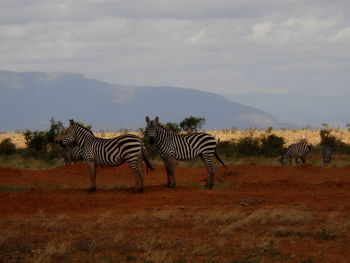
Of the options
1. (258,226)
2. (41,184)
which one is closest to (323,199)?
(258,226)

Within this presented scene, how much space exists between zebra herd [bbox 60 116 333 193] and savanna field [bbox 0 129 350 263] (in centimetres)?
82

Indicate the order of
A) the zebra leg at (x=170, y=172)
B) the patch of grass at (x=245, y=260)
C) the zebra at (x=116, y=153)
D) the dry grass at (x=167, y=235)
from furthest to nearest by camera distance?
1. the zebra leg at (x=170, y=172)
2. the zebra at (x=116, y=153)
3. the dry grass at (x=167, y=235)
4. the patch of grass at (x=245, y=260)

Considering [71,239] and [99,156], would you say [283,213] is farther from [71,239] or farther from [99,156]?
[99,156]

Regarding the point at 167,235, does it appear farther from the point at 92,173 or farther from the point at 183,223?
the point at 92,173

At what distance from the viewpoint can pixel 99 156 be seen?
2127 cm

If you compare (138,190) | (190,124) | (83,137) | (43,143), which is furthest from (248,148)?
(138,190)

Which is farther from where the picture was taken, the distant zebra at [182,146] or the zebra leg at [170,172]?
the distant zebra at [182,146]

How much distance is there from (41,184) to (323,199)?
10467mm

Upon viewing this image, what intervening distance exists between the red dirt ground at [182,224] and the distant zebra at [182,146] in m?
1.05

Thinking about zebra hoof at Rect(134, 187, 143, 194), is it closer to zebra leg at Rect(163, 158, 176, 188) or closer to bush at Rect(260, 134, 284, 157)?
zebra leg at Rect(163, 158, 176, 188)

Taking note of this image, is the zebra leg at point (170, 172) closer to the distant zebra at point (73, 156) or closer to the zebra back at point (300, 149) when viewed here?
the distant zebra at point (73, 156)

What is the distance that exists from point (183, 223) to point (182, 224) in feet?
0.24

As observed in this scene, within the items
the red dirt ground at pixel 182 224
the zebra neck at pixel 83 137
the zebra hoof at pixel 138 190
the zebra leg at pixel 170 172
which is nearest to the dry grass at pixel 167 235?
the red dirt ground at pixel 182 224

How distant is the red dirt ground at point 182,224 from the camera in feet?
36.5
